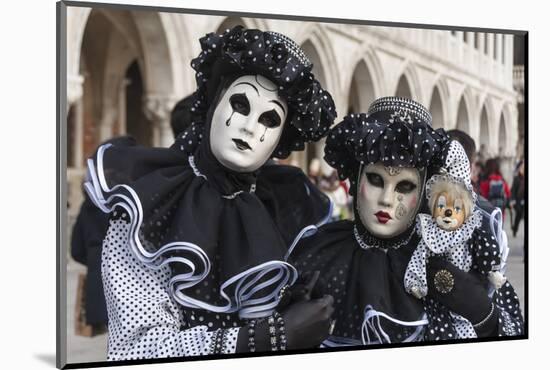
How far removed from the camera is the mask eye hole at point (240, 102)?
2.22m

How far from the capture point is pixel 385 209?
2.36 meters

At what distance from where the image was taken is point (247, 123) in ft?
7.22

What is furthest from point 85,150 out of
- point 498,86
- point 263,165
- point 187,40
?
point 263,165

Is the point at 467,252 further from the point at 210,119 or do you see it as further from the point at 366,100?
the point at 366,100

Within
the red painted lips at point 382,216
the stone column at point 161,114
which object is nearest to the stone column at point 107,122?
the stone column at point 161,114

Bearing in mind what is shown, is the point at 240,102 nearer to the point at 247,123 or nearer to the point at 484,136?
the point at 247,123

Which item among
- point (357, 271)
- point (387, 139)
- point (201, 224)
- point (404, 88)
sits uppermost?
point (404, 88)

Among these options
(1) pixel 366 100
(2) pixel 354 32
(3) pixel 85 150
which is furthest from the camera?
(3) pixel 85 150

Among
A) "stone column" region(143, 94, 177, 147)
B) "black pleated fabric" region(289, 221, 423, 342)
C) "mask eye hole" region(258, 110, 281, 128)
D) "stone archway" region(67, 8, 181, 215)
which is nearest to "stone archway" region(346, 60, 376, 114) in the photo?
"stone column" region(143, 94, 177, 147)

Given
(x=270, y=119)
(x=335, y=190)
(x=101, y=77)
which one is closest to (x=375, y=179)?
(x=270, y=119)

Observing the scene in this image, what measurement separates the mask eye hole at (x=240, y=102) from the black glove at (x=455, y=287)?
0.69 meters

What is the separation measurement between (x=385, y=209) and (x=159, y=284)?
658 millimetres

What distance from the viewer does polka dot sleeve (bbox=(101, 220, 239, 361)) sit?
2121mm

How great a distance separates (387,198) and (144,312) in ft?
2.42
